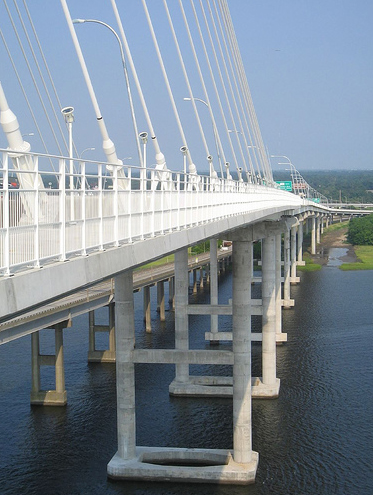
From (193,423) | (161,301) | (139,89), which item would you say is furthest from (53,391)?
(161,301)

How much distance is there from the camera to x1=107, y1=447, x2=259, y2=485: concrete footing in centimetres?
2525

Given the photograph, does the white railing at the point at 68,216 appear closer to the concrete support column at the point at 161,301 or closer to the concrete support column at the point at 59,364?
the concrete support column at the point at 59,364

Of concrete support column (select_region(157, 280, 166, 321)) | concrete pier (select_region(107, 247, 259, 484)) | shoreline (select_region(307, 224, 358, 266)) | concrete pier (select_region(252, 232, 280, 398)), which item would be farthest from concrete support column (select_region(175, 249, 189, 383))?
shoreline (select_region(307, 224, 358, 266))

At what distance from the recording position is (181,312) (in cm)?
3544

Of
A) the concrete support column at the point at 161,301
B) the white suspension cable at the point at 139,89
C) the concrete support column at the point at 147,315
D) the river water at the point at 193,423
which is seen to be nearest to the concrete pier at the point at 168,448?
the river water at the point at 193,423

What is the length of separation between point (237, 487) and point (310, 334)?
82.1 feet

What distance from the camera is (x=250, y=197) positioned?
30.2 metres

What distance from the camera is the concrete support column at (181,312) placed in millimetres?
34875

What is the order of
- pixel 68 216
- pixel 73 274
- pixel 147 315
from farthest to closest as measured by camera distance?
pixel 147 315 < pixel 68 216 < pixel 73 274

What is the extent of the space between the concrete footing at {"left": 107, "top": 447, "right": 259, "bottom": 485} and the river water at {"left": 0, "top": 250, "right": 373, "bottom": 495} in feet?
0.95

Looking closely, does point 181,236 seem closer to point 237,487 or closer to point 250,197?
point 237,487

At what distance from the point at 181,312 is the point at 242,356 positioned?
7.94 m

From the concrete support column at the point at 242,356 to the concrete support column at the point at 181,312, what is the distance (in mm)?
4978

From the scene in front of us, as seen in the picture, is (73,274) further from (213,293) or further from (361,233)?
(361,233)
